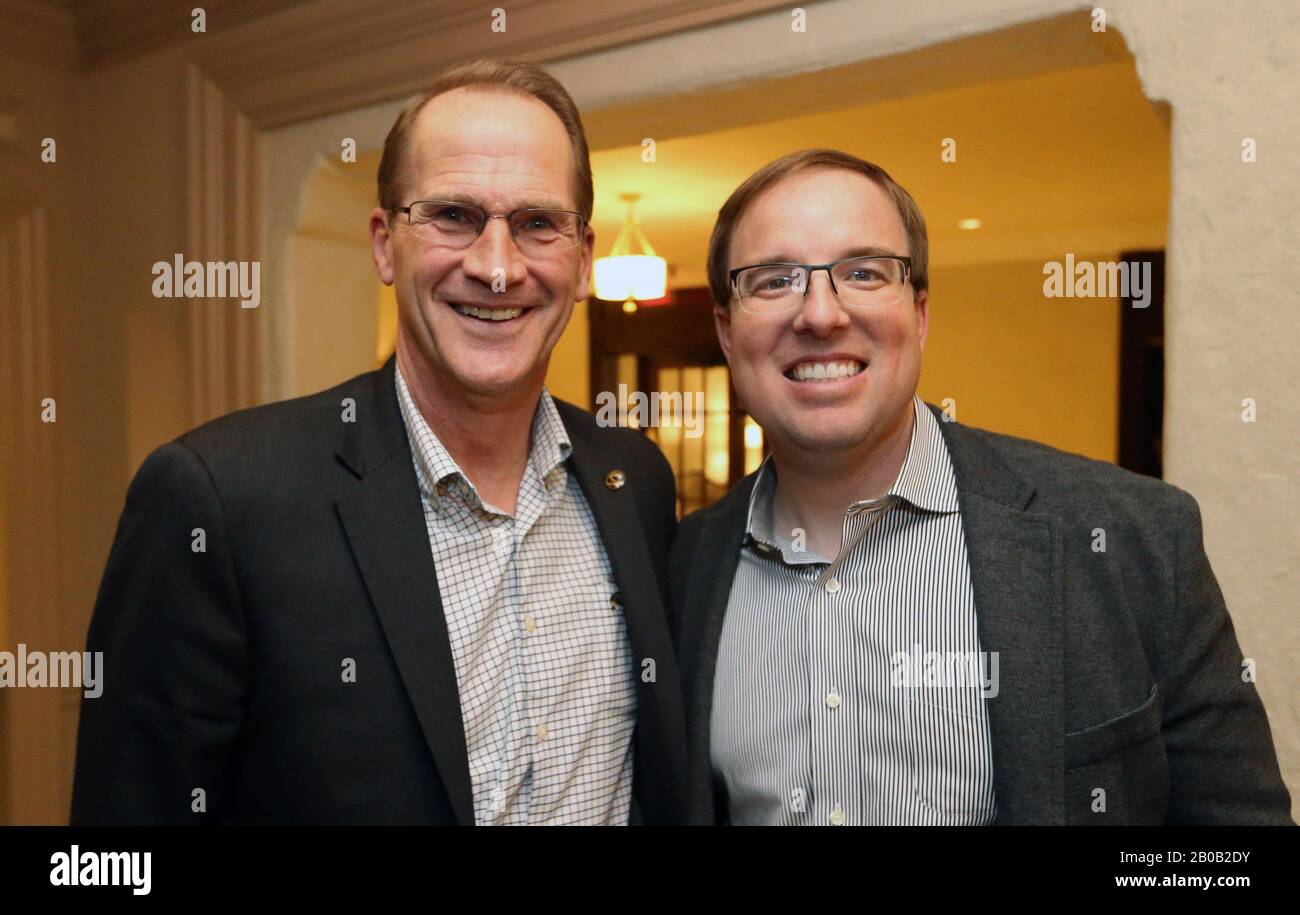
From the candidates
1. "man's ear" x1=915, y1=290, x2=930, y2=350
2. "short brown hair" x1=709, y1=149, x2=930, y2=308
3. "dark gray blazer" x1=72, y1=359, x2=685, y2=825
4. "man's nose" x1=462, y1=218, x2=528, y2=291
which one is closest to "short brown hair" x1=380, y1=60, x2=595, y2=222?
"man's nose" x1=462, y1=218, x2=528, y2=291

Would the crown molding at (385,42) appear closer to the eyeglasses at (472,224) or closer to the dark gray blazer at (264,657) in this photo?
the eyeglasses at (472,224)

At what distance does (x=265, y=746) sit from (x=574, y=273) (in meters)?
0.78

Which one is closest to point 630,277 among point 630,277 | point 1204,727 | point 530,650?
point 630,277

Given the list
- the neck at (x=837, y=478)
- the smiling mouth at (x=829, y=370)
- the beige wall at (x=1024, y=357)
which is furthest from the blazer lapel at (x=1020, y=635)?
the beige wall at (x=1024, y=357)

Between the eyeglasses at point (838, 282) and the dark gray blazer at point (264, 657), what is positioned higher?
the eyeglasses at point (838, 282)

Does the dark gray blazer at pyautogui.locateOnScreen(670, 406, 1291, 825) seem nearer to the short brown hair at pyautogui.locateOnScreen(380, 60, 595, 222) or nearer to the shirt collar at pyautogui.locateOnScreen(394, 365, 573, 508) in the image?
the shirt collar at pyautogui.locateOnScreen(394, 365, 573, 508)

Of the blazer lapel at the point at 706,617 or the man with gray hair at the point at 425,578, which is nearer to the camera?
the man with gray hair at the point at 425,578

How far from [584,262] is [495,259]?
0.19m

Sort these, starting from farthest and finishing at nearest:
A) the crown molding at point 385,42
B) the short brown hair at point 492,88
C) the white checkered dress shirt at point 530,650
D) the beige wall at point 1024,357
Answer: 1. the beige wall at point 1024,357
2. the crown molding at point 385,42
3. the short brown hair at point 492,88
4. the white checkered dress shirt at point 530,650

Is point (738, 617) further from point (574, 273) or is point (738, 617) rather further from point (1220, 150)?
point (1220, 150)

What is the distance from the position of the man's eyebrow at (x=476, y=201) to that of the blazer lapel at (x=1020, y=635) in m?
0.75

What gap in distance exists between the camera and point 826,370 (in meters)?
1.55

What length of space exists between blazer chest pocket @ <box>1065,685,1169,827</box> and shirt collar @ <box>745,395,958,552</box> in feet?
1.22

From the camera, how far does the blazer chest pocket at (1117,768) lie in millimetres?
1415
